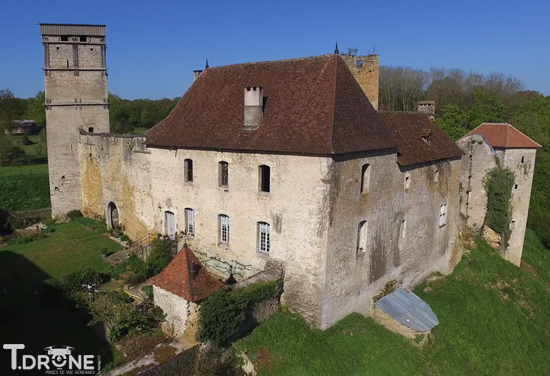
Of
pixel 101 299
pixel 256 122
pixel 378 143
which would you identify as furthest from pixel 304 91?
pixel 101 299

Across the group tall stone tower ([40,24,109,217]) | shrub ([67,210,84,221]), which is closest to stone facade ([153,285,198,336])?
shrub ([67,210,84,221])

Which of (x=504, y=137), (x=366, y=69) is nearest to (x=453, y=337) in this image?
(x=366, y=69)

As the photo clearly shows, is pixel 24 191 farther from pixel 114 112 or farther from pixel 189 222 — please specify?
pixel 114 112

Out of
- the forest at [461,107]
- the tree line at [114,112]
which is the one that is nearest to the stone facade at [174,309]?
the forest at [461,107]

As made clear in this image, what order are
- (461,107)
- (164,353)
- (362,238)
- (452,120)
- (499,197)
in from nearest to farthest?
(164,353) < (362,238) < (499,197) < (452,120) < (461,107)

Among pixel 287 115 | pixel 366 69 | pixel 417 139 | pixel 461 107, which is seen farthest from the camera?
pixel 461 107

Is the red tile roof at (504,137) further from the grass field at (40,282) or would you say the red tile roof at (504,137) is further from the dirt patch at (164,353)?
the grass field at (40,282)
